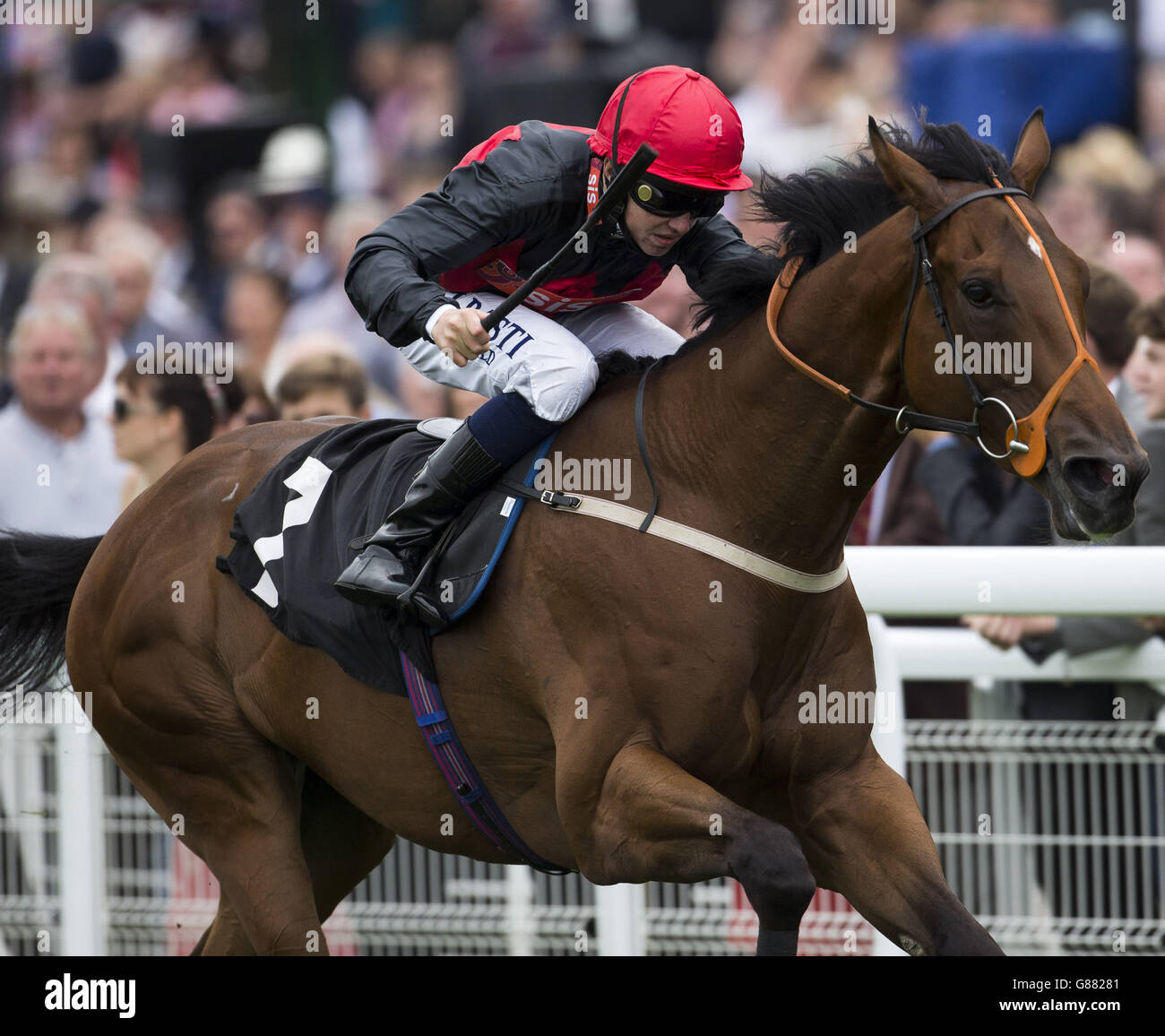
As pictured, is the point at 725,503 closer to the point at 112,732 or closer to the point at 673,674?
the point at 673,674

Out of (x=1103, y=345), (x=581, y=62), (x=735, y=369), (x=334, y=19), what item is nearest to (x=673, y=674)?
(x=735, y=369)

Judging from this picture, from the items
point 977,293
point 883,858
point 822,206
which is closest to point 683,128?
point 822,206

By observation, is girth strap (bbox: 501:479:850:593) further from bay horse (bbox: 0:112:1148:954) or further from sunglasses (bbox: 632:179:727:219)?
sunglasses (bbox: 632:179:727:219)

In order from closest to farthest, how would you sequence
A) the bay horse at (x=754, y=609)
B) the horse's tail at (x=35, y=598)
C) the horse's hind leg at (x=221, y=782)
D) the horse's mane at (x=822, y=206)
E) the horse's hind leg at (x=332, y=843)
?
the bay horse at (x=754, y=609), the horse's mane at (x=822, y=206), the horse's hind leg at (x=221, y=782), the horse's hind leg at (x=332, y=843), the horse's tail at (x=35, y=598)

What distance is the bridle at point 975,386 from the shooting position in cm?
295

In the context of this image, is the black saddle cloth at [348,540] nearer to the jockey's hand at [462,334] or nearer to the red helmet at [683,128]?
the jockey's hand at [462,334]

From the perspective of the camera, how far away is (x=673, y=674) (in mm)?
3338

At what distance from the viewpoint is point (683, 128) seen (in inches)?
133

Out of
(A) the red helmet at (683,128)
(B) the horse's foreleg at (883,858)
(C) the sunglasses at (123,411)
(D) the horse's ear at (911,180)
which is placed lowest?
(B) the horse's foreleg at (883,858)

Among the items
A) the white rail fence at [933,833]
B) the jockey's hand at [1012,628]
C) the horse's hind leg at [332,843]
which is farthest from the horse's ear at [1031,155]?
the horse's hind leg at [332,843]

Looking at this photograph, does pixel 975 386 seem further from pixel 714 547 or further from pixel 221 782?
pixel 221 782

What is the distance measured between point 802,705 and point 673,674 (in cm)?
29

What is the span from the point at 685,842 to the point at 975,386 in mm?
1002

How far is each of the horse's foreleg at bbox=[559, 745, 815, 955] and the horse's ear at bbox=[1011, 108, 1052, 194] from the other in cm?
132
